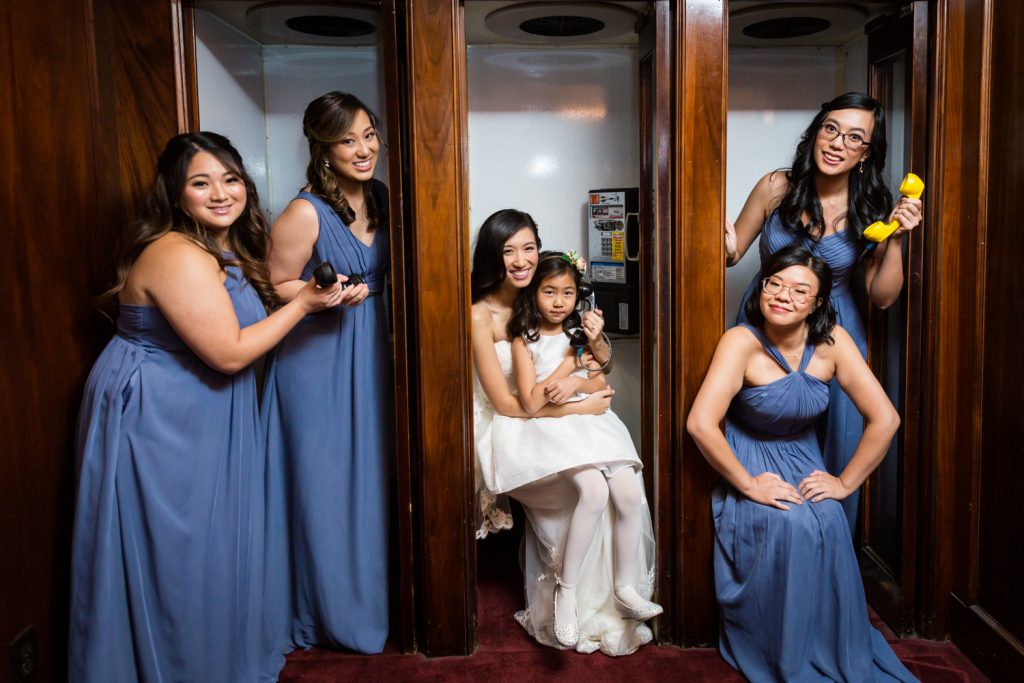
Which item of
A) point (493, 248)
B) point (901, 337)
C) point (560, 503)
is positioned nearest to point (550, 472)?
point (560, 503)

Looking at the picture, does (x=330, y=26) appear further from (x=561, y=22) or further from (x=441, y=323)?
(x=441, y=323)

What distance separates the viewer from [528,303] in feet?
9.45

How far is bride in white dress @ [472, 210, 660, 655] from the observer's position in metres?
2.61

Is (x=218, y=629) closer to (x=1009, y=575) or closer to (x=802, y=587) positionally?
(x=802, y=587)

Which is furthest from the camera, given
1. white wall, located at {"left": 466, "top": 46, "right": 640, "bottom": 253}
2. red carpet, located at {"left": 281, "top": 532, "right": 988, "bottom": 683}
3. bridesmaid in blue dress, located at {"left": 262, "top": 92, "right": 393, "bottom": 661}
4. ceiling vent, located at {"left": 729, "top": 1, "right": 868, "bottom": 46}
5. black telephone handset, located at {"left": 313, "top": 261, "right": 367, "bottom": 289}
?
white wall, located at {"left": 466, "top": 46, "right": 640, "bottom": 253}

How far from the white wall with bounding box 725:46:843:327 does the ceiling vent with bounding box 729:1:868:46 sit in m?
0.06

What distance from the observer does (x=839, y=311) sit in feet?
9.14

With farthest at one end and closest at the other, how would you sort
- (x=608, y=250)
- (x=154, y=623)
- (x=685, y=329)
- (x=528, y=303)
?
(x=608, y=250) → (x=528, y=303) → (x=685, y=329) → (x=154, y=623)

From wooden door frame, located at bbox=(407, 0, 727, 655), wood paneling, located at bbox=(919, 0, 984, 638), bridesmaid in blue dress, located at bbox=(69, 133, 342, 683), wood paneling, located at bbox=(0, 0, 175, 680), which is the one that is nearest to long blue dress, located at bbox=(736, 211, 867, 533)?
wood paneling, located at bbox=(919, 0, 984, 638)

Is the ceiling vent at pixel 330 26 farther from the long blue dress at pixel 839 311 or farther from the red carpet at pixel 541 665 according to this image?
the red carpet at pixel 541 665

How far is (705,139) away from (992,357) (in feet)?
3.61

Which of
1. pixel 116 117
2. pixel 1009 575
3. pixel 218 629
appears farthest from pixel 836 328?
pixel 116 117

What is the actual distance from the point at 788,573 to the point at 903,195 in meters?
1.24

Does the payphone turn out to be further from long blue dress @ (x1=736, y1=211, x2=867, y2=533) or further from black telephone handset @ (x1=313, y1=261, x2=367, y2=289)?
black telephone handset @ (x1=313, y1=261, x2=367, y2=289)
